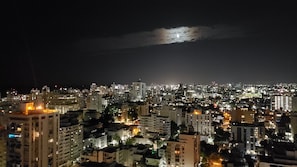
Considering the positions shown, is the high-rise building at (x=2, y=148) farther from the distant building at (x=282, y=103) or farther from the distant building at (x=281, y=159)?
the distant building at (x=282, y=103)

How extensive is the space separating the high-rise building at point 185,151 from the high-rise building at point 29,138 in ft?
6.98

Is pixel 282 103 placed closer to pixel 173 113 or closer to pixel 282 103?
pixel 282 103

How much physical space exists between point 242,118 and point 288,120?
1.46m

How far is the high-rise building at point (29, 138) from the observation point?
10.5 ft

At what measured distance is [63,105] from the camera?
33.7 ft

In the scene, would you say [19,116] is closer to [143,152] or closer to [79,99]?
[143,152]

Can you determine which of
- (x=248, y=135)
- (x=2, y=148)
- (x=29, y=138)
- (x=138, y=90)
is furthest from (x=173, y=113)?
(x=138, y=90)

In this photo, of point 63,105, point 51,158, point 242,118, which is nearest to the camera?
point 51,158

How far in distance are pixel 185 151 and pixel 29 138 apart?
251 cm

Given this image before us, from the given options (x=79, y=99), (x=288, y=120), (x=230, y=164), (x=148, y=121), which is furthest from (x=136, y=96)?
(x=230, y=164)

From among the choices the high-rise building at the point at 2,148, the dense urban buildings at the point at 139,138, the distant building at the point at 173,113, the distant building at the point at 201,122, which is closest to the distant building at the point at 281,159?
the dense urban buildings at the point at 139,138

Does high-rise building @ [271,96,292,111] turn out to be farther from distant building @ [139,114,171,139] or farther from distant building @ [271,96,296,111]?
distant building @ [139,114,171,139]

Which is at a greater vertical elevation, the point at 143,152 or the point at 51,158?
the point at 51,158

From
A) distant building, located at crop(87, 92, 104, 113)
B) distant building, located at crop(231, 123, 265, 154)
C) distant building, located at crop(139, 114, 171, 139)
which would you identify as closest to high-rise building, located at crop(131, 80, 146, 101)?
distant building, located at crop(87, 92, 104, 113)
